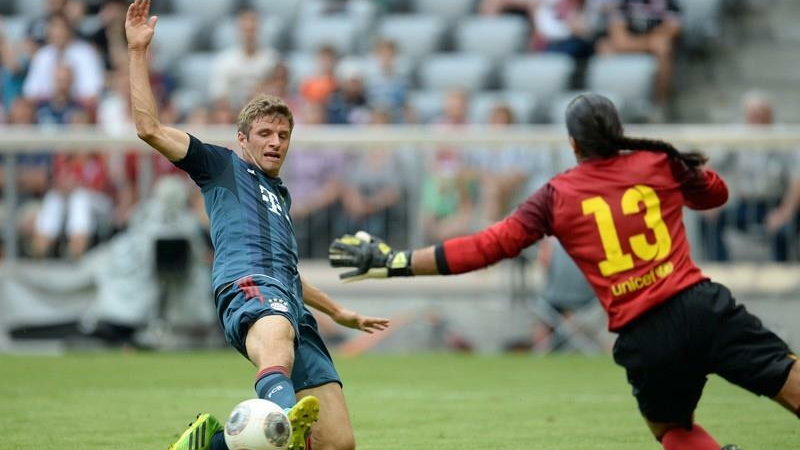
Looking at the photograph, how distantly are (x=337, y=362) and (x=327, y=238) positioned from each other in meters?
1.78

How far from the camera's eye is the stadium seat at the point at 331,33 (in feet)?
65.5

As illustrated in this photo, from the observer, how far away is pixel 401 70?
18.7 meters

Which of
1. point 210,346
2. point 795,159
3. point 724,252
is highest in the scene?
point 795,159

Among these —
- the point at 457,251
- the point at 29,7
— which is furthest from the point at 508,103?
the point at 457,251

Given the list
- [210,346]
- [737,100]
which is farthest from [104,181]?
[737,100]

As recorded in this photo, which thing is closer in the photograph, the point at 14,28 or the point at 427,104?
the point at 427,104

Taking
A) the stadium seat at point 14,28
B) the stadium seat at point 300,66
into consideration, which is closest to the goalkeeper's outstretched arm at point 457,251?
the stadium seat at point 300,66

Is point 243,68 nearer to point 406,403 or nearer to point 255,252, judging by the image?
→ point 406,403

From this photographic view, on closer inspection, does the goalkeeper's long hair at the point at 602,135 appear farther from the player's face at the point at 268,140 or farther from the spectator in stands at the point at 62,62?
the spectator in stands at the point at 62,62

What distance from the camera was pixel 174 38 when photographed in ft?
69.7

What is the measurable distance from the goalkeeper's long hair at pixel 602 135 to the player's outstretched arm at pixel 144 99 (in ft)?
6.23

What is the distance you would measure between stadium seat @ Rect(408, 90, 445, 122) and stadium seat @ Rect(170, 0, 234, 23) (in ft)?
14.0

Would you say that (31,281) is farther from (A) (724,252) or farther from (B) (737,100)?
(B) (737,100)

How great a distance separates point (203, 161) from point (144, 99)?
43 cm
